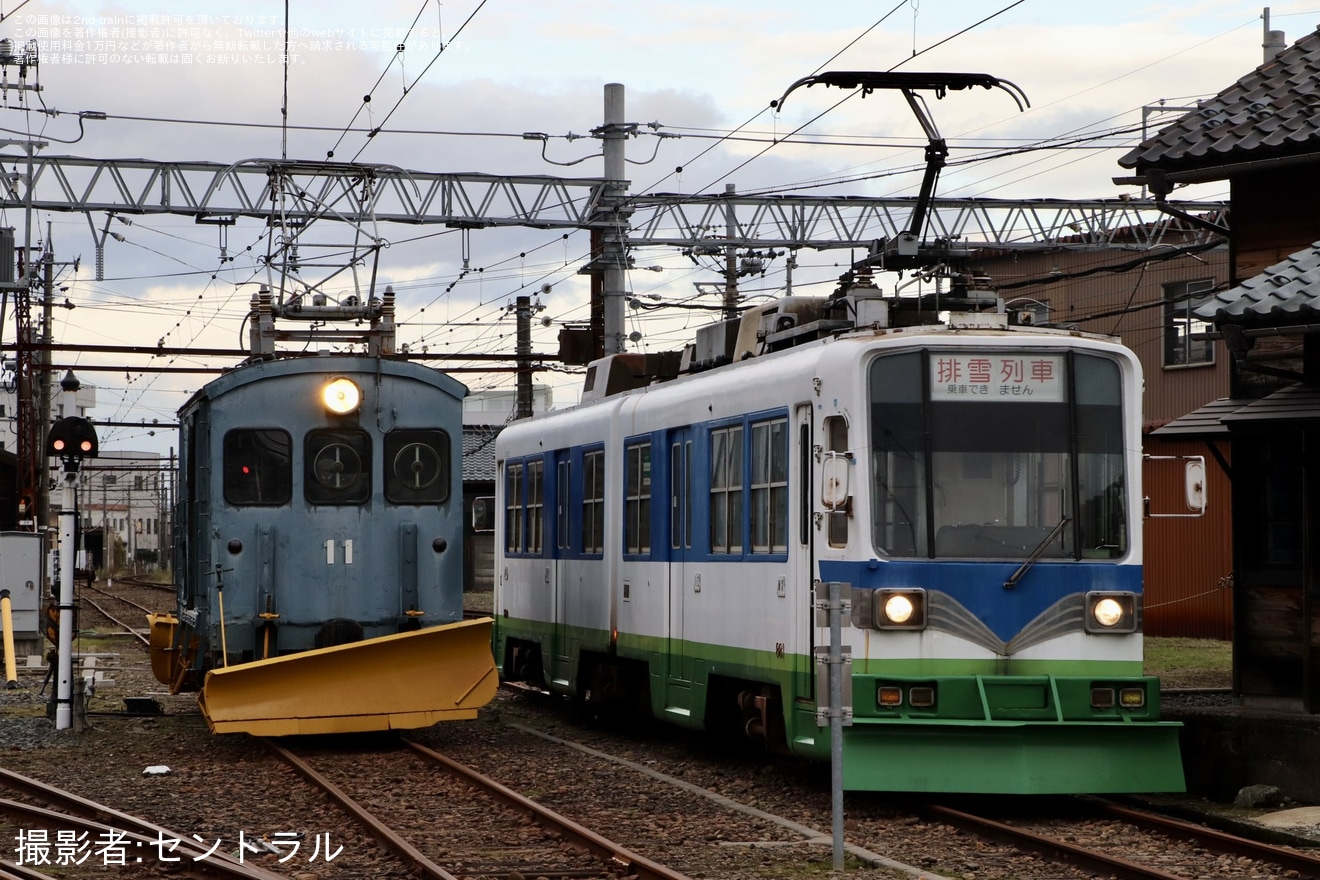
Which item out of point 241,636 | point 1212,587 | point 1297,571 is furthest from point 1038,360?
point 1212,587

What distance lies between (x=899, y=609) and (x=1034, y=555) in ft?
2.87

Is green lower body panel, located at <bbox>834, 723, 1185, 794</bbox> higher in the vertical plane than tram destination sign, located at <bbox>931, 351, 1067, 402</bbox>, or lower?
lower

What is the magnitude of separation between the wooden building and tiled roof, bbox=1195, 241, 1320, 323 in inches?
0.9

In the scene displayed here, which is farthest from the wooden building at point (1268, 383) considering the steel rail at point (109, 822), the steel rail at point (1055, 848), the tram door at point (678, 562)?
the steel rail at point (109, 822)

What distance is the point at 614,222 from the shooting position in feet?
89.9

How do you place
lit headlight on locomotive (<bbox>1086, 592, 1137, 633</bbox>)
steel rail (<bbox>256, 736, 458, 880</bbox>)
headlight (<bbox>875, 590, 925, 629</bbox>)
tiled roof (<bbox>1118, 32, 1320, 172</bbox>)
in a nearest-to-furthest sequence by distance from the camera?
steel rail (<bbox>256, 736, 458, 880</bbox>)
headlight (<bbox>875, 590, 925, 629</bbox>)
lit headlight on locomotive (<bbox>1086, 592, 1137, 633</bbox>)
tiled roof (<bbox>1118, 32, 1320, 172</bbox>)

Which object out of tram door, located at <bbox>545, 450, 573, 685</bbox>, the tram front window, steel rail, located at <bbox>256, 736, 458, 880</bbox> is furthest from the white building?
the tram front window

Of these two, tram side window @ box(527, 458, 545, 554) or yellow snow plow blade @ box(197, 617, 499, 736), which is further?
tram side window @ box(527, 458, 545, 554)

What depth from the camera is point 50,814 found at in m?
10.6

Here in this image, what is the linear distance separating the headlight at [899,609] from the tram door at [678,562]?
2.87m

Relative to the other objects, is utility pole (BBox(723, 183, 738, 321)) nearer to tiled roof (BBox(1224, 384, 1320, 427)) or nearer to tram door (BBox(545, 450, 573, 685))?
tram door (BBox(545, 450, 573, 685))

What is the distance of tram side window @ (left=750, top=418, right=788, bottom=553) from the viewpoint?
1184cm

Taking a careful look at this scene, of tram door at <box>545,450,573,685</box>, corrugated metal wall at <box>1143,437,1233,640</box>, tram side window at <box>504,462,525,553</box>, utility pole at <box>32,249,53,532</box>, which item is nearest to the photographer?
tram door at <box>545,450,573,685</box>

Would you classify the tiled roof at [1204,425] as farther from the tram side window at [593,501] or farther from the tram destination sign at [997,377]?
the tram side window at [593,501]
